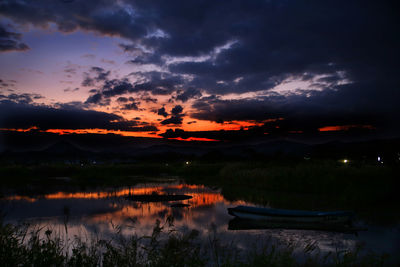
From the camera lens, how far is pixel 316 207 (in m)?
21.4

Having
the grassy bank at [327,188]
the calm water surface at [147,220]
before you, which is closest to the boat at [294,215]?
the calm water surface at [147,220]

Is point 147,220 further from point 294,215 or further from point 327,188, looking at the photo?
point 327,188

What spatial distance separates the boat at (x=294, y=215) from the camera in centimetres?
1587

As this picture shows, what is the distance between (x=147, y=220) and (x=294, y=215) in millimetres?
8511

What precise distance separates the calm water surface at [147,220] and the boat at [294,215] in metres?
0.84

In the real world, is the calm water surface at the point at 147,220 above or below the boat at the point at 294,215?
below

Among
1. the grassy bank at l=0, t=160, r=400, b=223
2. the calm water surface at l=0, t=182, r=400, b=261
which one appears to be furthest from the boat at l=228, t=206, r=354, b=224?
the grassy bank at l=0, t=160, r=400, b=223

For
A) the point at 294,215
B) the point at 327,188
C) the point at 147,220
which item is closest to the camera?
the point at 294,215

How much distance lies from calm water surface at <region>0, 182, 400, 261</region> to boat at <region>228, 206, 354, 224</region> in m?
0.84

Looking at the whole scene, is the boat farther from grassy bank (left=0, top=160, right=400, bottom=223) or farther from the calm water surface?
grassy bank (left=0, top=160, right=400, bottom=223)

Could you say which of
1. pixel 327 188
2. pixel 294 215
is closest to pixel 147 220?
pixel 294 215

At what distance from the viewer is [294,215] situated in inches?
650

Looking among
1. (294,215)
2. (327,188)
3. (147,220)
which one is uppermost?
(327,188)

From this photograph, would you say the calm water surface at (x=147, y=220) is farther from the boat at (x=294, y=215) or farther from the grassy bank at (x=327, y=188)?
the grassy bank at (x=327, y=188)
